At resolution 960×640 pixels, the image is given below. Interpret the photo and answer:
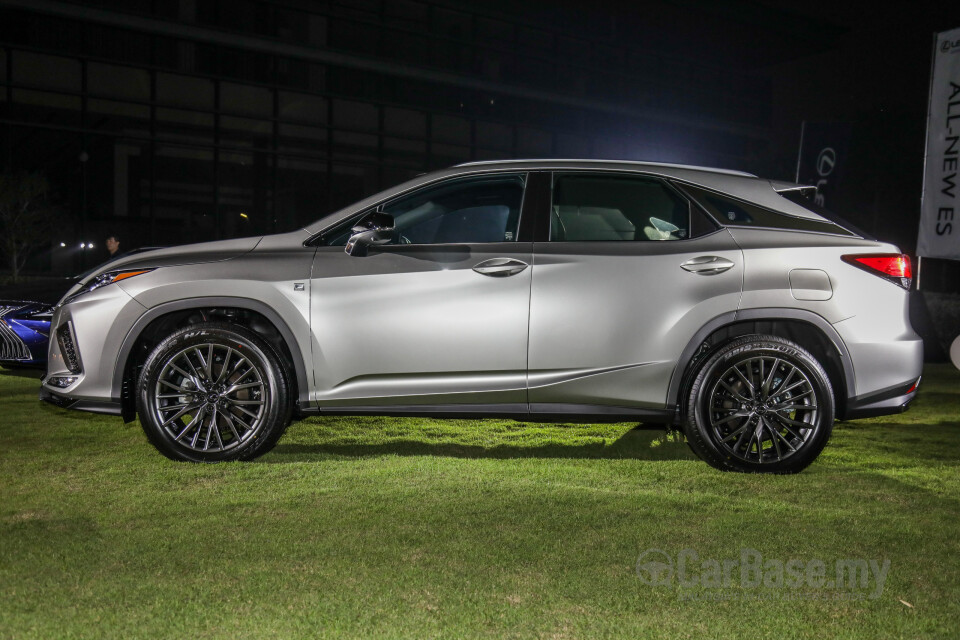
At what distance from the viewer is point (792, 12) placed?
29.1 m

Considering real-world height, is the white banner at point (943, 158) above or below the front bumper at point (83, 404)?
above

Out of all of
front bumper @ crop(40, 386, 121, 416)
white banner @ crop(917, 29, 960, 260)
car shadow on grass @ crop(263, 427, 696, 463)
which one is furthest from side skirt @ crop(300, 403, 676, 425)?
white banner @ crop(917, 29, 960, 260)

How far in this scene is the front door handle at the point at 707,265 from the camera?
5133 mm

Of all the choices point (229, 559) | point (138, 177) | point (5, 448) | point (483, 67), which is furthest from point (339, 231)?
point (483, 67)

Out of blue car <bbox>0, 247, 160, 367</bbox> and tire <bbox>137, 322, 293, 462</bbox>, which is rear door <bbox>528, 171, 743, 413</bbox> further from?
blue car <bbox>0, 247, 160, 367</bbox>

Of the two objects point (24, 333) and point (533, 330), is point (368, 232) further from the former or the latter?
point (24, 333)

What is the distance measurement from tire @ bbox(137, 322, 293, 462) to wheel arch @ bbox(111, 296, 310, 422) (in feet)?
0.36

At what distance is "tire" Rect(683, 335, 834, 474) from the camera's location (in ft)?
16.8

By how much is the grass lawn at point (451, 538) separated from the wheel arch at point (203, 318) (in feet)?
1.58

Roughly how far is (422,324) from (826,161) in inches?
557

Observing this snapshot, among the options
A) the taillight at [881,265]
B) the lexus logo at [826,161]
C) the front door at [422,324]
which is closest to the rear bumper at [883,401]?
the taillight at [881,265]

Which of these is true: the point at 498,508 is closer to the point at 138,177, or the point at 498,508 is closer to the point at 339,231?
the point at 339,231

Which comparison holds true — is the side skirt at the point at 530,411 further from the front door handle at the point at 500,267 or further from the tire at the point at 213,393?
the front door handle at the point at 500,267

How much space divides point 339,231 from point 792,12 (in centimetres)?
2762
